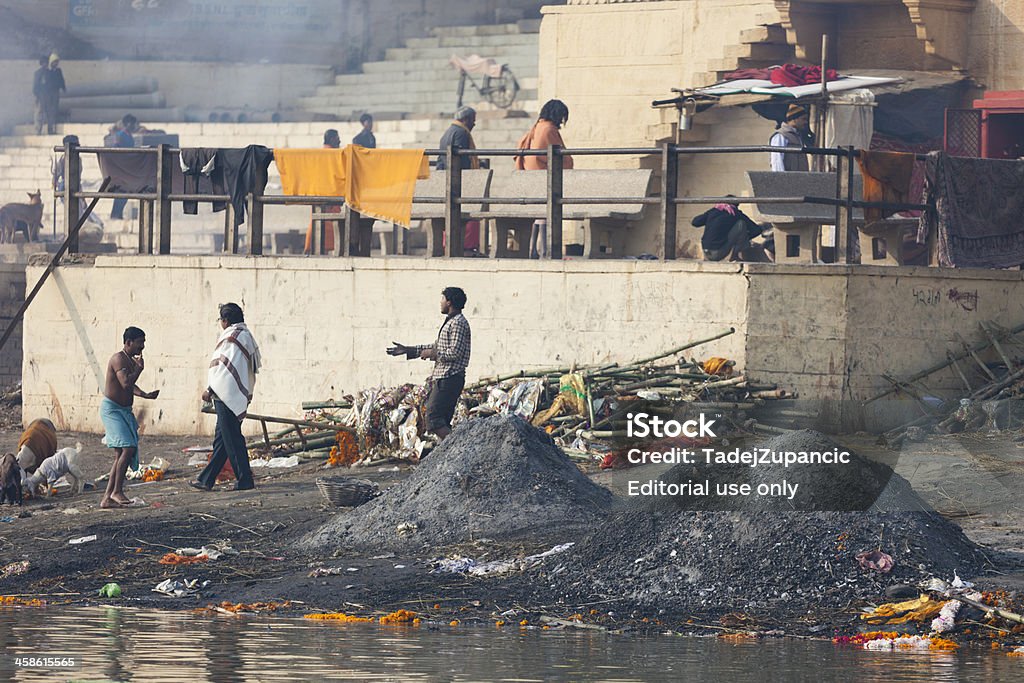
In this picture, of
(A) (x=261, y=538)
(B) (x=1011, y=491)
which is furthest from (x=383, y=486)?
(B) (x=1011, y=491)

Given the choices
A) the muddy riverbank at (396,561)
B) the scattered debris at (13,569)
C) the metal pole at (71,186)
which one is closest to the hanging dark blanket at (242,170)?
the metal pole at (71,186)

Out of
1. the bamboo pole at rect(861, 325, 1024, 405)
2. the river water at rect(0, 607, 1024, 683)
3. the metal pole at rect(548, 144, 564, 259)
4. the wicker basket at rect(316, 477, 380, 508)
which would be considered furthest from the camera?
the metal pole at rect(548, 144, 564, 259)

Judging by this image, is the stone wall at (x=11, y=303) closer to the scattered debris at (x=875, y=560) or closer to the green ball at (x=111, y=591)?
the green ball at (x=111, y=591)

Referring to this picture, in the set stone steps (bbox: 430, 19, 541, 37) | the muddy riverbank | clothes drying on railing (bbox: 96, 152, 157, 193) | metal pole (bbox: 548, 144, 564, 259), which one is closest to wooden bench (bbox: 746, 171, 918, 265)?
metal pole (bbox: 548, 144, 564, 259)

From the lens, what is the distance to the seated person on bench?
18.0 m

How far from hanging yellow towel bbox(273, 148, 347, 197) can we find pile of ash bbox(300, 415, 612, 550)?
543 centimetres

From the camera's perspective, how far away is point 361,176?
18562 mm

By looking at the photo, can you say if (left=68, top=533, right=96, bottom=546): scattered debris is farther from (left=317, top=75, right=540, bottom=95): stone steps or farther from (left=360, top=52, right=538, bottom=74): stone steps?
(left=360, top=52, right=538, bottom=74): stone steps

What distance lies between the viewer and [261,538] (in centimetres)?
1352

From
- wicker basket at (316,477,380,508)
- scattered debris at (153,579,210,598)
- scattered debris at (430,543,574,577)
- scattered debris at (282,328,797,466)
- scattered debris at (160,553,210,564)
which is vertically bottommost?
scattered debris at (153,579,210,598)

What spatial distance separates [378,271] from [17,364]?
24.8ft

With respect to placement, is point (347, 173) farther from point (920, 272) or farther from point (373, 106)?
point (373, 106)

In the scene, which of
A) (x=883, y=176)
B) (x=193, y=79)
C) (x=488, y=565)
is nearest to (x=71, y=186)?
(x=883, y=176)

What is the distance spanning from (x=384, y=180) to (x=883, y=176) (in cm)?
482
